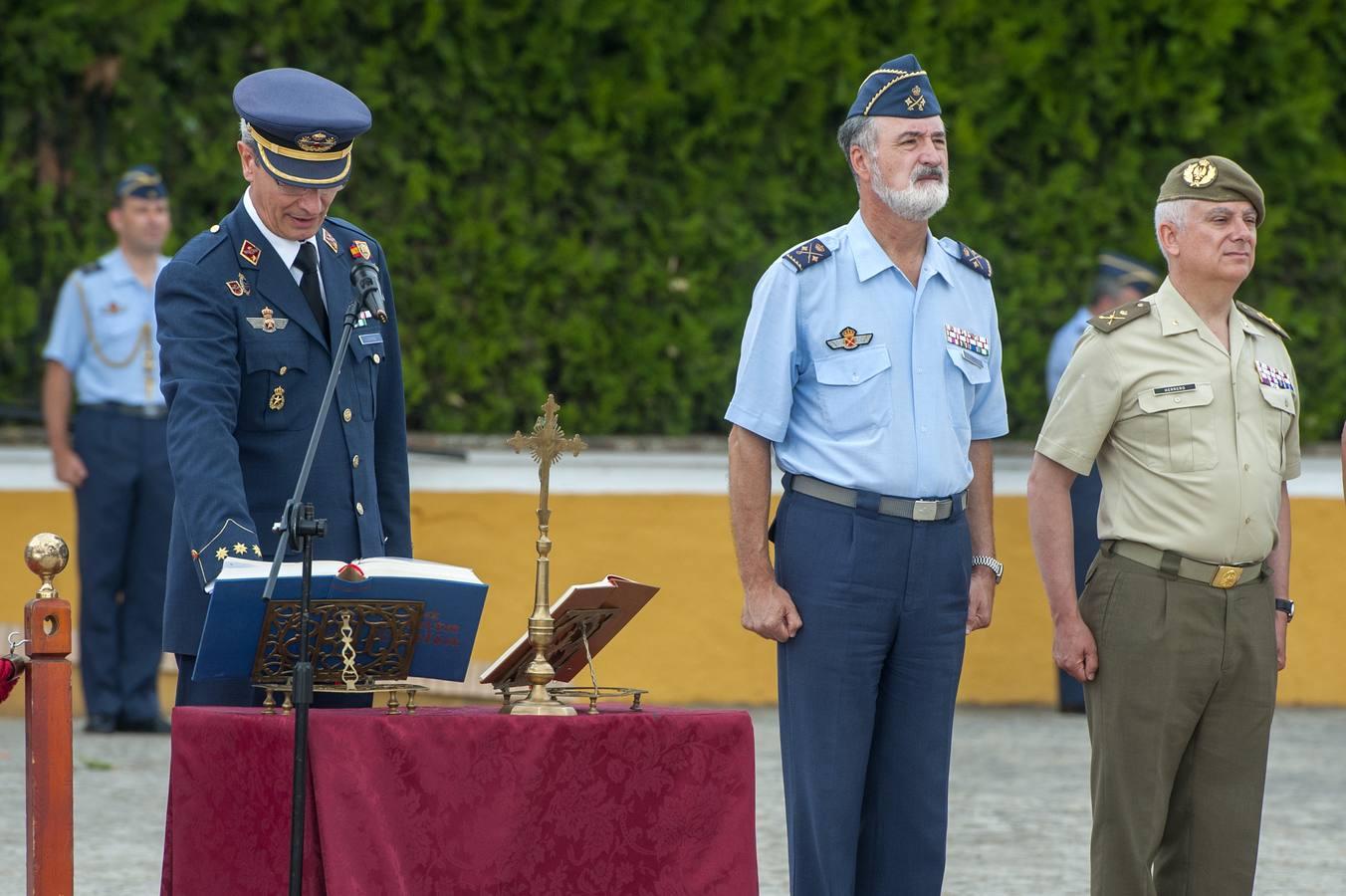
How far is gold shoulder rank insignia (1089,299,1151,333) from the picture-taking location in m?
5.30

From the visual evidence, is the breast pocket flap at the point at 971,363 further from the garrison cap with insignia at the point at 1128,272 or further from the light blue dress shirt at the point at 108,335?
the light blue dress shirt at the point at 108,335

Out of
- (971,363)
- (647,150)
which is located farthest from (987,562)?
(647,150)

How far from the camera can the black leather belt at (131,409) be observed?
29.9 ft

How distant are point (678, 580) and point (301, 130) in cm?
533

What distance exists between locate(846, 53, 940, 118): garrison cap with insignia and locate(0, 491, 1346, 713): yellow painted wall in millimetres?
4620

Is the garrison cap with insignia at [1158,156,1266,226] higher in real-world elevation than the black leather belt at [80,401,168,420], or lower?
higher

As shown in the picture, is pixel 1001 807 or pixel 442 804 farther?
pixel 1001 807

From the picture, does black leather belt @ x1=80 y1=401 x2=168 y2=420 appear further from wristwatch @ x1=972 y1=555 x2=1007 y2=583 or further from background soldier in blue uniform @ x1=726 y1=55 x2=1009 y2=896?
wristwatch @ x1=972 y1=555 x2=1007 y2=583

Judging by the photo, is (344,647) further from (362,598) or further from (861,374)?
(861,374)

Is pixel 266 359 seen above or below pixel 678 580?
above

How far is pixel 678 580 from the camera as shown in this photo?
31.9 ft

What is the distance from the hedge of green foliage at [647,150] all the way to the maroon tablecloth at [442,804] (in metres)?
5.44

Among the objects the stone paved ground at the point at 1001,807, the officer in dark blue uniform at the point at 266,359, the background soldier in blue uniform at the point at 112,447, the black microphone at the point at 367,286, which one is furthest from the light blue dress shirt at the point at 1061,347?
the black microphone at the point at 367,286

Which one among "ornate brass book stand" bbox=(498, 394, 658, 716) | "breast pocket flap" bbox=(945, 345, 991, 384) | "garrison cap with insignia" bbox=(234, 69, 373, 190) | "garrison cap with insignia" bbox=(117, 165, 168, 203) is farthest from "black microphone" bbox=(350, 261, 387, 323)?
"garrison cap with insignia" bbox=(117, 165, 168, 203)
